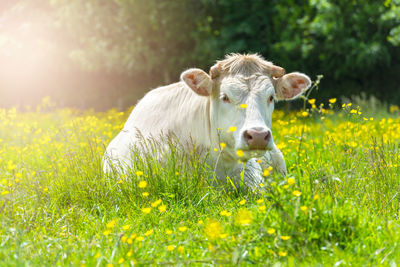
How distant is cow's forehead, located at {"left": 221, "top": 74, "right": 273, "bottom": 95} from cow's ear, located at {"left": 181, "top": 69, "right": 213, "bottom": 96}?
190 millimetres

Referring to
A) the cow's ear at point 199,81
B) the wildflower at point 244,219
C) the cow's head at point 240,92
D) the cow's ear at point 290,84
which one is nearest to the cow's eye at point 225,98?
the cow's head at point 240,92

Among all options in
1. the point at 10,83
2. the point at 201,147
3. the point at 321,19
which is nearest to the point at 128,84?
the point at 10,83

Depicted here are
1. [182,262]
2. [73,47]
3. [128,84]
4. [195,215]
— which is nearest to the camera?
[182,262]

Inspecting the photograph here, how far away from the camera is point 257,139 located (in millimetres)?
4191

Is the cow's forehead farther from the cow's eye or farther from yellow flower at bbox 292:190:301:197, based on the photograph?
yellow flower at bbox 292:190:301:197

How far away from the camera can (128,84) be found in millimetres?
21797

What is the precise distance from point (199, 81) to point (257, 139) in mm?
1141

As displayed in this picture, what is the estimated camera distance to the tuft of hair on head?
4.92 metres

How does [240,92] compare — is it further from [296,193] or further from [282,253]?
[282,253]

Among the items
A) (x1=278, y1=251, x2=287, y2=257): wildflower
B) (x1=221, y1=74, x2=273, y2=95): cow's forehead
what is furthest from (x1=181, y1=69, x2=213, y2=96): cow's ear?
(x1=278, y1=251, x2=287, y2=257): wildflower

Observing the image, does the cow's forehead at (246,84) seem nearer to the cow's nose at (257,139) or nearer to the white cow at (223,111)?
the white cow at (223,111)

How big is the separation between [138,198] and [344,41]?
11.8 m

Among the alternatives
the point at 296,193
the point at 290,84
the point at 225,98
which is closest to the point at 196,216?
the point at 296,193

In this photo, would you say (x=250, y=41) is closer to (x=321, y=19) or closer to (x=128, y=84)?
(x=321, y=19)
